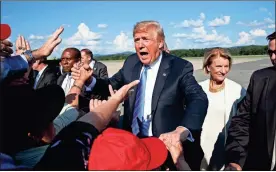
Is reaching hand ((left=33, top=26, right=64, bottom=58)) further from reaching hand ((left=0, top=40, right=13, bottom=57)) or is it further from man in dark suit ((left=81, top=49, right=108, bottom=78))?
man in dark suit ((left=81, top=49, right=108, bottom=78))

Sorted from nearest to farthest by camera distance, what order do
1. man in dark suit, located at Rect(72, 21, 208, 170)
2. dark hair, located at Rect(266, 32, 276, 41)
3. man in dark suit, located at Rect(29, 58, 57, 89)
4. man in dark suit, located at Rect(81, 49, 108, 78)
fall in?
dark hair, located at Rect(266, 32, 276, 41) → man in dark suit, located at Rect(72, 21, 208, 170) → man in dark suit, located at Rect(29, 58, 57, 89) → man in dark suit, located at Rect(81, 49, 108, 78)

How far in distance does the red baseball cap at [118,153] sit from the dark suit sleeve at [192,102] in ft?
2.41

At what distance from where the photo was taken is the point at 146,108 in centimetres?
270

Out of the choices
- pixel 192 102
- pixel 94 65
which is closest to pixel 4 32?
pixel 192 102

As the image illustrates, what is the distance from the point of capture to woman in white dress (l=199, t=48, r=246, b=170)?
324 cm

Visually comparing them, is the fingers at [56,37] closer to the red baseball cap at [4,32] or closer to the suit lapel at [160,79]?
the red baseball cap at [4,32]

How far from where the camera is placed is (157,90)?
2654 millimetres

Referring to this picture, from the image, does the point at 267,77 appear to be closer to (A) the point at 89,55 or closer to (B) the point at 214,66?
(B) the point at 214,66

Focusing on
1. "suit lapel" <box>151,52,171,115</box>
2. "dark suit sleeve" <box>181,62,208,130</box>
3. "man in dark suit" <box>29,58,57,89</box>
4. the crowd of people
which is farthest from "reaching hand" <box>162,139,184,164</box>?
"man in dark suit" <box>29,58,57,89</box>

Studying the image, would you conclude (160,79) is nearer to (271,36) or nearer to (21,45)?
(271,36)

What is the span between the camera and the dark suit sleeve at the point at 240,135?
2.14 m

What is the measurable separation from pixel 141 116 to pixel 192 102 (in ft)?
1.71

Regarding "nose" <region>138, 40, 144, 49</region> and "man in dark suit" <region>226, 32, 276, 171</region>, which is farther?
"nose" <region>138, 40, 144, 49</region>

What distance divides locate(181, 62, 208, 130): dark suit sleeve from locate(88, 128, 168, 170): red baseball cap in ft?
2.41
